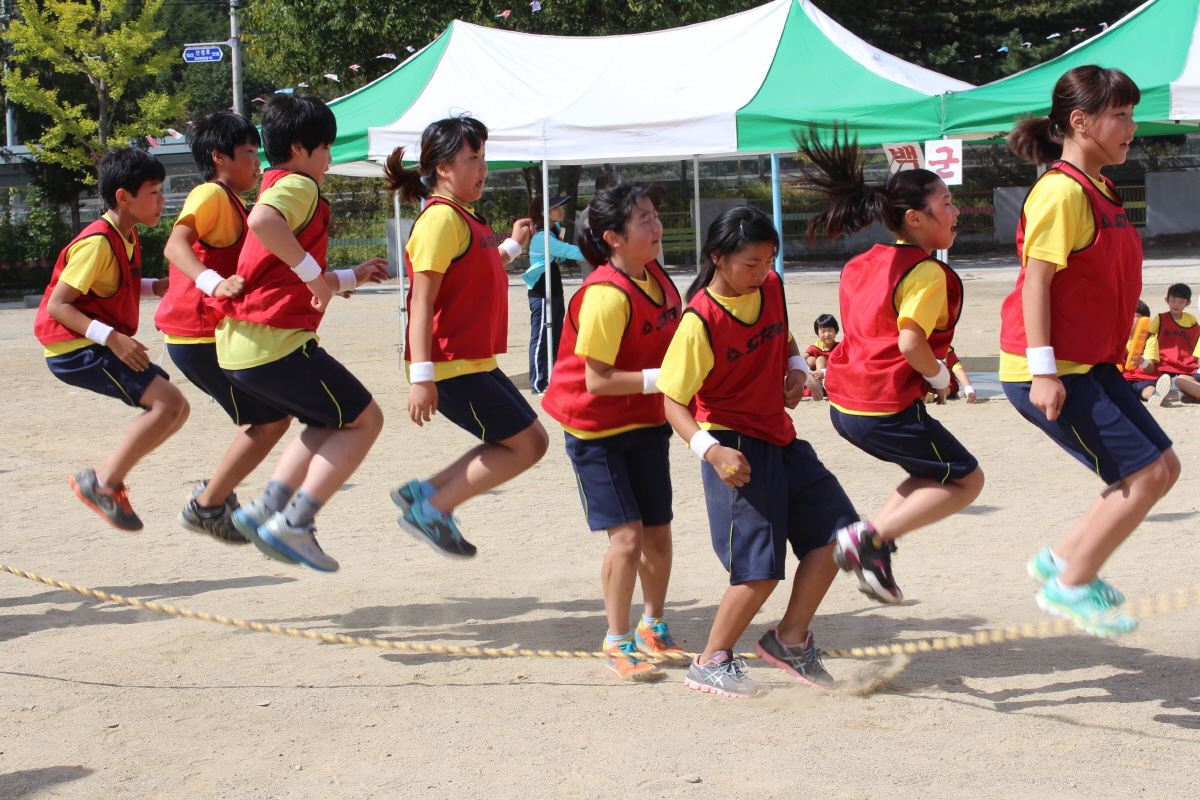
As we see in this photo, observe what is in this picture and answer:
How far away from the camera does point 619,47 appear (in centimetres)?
1152

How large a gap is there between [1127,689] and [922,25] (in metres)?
30.7

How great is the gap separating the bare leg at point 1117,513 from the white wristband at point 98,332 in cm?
378

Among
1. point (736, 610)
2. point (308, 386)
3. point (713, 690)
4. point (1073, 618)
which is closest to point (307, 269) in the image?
point (308, 386)

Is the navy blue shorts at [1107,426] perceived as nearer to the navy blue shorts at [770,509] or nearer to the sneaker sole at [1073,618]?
the sneaker sole at [1073,618]

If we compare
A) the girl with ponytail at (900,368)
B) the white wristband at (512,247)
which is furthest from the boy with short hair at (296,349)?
the girl with ponytail at (900,368)

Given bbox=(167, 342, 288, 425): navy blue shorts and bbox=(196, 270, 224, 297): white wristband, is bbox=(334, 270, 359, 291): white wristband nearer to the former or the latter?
bbox=(196, 270, 224, 297): white wristband

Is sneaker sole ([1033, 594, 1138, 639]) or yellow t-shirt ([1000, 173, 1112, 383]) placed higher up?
yellow t-shirt ([1000, 173, 1112, 383])

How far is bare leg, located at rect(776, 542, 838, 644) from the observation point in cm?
381

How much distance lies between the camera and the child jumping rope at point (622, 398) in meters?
3.85

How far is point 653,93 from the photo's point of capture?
10438 mm

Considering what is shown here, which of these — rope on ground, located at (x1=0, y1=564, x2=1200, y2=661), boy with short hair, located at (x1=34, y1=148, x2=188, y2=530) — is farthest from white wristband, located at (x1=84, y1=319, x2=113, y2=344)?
rope on ground, located at (x1=0, y1=564, x2=1200, y2=661)

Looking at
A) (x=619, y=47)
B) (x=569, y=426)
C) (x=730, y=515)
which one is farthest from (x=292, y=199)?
(x=619, y=47)

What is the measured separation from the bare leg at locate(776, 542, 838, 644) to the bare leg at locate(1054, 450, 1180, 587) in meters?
0.72

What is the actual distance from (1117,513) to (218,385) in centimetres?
352
